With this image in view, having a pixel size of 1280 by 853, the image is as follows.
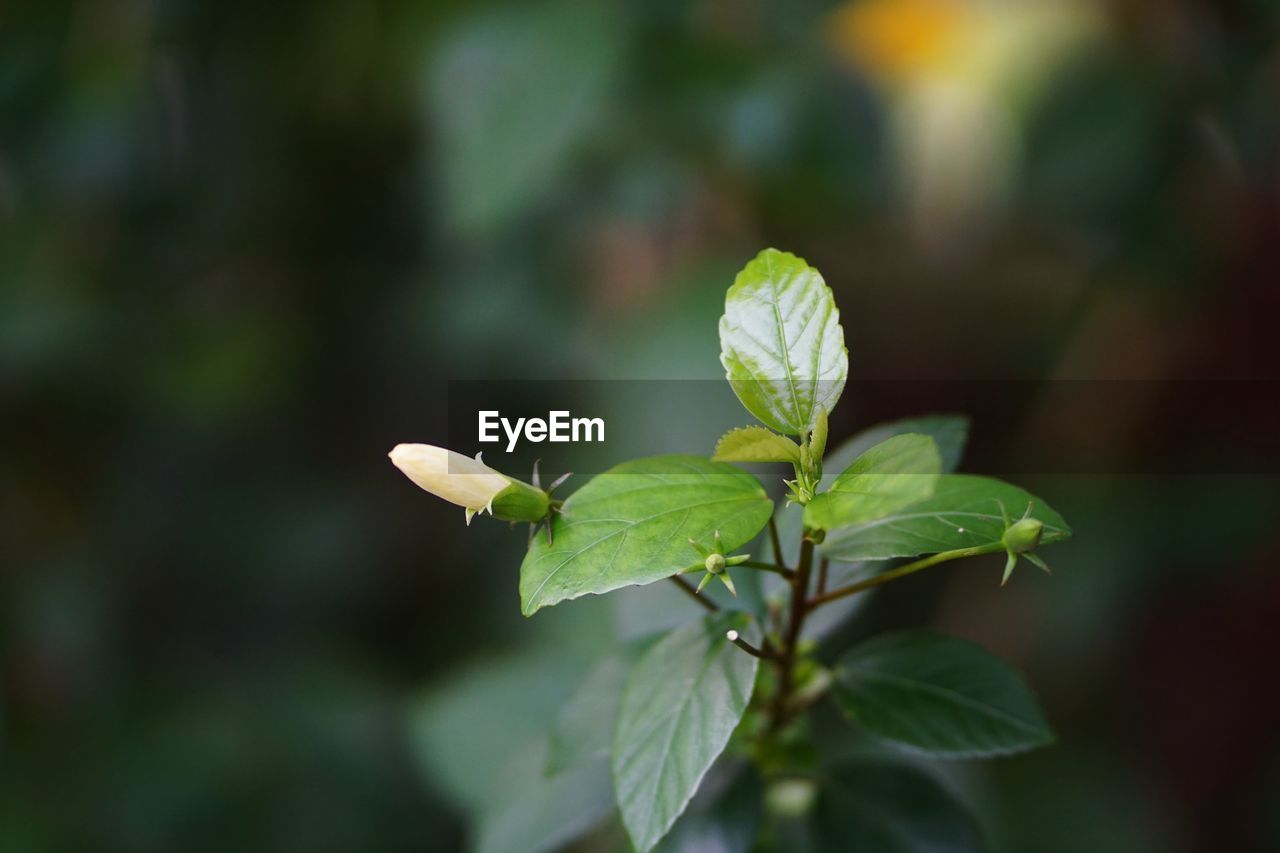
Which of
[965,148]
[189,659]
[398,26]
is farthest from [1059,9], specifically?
[189,659]

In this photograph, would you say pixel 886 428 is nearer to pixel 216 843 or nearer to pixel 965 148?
pixel 965 148

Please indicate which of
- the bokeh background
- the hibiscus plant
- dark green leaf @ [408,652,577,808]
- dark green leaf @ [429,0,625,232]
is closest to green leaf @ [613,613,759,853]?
the hibiscus plant

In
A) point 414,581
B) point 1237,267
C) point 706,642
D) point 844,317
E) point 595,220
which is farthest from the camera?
point 844,317

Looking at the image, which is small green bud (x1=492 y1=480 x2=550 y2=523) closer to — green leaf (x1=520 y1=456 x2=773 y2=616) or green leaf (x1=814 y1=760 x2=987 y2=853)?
green leaf (x1=520 y1=456 x2=773 y2=616)

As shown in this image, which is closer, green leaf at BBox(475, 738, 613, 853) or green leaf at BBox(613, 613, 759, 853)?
green leaf at BBox(613, 613, 759, 853)

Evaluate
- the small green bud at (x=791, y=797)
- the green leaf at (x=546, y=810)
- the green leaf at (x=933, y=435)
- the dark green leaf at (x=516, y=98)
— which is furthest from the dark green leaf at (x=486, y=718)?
the dark green leaf at (x=516, y=98)

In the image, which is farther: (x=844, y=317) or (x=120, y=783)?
(x=844, y=317)
